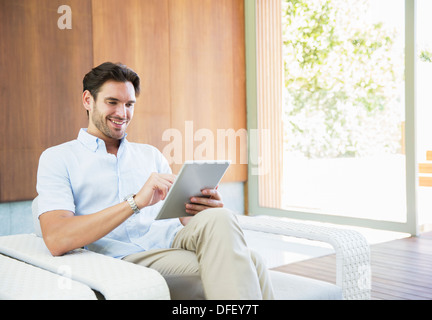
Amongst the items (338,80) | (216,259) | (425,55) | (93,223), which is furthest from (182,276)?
(338,80)

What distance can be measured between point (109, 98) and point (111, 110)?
0.17 ft

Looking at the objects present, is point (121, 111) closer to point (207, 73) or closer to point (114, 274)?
point (114, 274)

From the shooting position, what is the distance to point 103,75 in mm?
2018

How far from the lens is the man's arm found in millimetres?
1590

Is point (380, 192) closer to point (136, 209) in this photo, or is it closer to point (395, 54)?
point (395, 54)

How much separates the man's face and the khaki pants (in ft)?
1.81

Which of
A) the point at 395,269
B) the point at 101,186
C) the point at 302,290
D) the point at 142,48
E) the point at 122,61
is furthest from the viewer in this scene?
the point at 142,48

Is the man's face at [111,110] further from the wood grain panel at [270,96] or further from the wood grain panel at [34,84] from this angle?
the wood grain panel at [270,96]

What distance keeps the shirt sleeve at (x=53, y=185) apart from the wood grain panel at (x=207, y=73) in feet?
11.4

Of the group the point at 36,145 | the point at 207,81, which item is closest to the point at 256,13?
the point at 207,81

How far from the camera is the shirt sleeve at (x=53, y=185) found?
5.62 ft

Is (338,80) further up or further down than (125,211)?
further up

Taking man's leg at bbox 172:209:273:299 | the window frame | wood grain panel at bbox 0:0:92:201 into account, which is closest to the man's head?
man's leg at bbox 172:209:273:299

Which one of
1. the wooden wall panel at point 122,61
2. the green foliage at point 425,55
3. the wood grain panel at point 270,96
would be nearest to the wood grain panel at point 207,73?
the wooden wall panel at point 122,61
